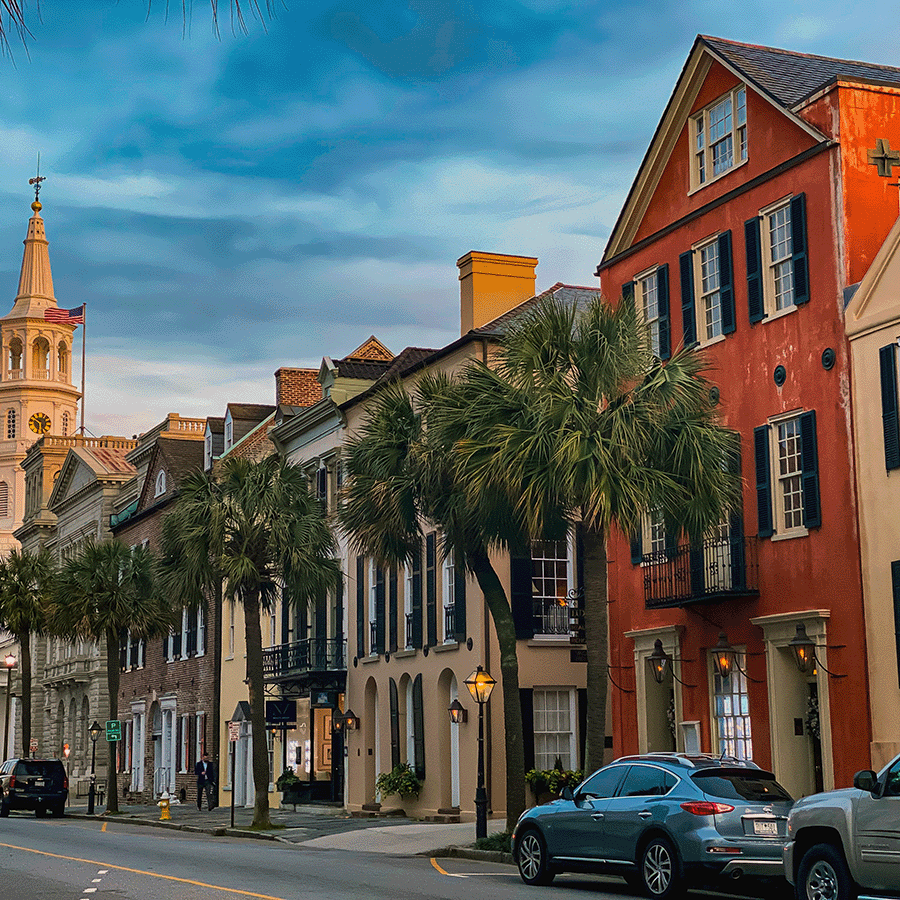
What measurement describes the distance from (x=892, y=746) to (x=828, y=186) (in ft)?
29.1

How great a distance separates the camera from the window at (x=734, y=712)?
2545cm

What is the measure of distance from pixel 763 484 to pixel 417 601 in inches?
537

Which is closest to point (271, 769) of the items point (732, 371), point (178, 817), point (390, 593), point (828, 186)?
point (178, 817)

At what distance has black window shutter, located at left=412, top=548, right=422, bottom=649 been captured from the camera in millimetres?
36406

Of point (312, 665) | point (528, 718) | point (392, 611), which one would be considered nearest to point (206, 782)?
point (312, 665)

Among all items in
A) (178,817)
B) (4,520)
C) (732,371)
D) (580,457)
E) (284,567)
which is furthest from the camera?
(4,520)

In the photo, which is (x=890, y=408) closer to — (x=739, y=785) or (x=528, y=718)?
(x=739, y=785)

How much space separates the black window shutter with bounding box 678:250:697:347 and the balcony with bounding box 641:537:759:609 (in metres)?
3.98

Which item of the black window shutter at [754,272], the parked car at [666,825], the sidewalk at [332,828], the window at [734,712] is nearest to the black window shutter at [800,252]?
the black window shutter at [754,272]

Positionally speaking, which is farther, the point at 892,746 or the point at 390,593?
the point at 390,593

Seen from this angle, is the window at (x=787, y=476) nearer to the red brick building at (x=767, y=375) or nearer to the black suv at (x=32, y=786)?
the red brick building at (x=767, y=375)

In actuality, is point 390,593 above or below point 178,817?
above

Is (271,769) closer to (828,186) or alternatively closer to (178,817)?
(178,817)

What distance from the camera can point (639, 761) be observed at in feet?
57.2
